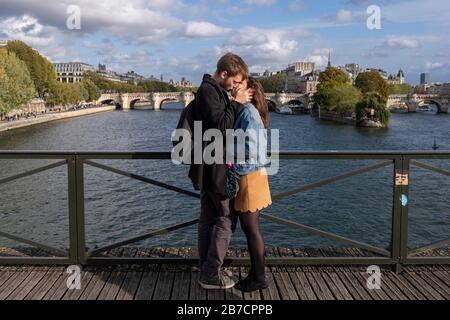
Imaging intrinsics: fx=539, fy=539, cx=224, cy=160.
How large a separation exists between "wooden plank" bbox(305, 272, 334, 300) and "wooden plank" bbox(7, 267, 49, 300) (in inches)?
96.8

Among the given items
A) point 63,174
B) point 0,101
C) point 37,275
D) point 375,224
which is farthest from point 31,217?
point 0,101

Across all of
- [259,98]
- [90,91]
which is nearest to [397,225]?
[259,98]

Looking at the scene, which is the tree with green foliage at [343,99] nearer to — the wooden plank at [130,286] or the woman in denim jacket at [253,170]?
the wooden plank at [130,286]

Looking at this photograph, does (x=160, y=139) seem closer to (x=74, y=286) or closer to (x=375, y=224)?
(x=375, y=224)

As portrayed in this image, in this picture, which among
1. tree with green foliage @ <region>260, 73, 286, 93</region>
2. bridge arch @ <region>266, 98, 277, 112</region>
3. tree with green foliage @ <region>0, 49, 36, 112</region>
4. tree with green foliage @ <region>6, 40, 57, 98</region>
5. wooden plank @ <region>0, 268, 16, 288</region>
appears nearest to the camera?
wooden plank @ <region>0, 268, 16, 288</region>

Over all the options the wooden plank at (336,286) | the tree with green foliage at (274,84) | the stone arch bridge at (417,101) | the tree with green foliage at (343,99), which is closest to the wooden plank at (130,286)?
the wooden plank at (336,286)

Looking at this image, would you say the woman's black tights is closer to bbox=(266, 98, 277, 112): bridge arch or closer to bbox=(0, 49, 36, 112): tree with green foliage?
bbox=(0, 49, 36, 112): tree with green foliage

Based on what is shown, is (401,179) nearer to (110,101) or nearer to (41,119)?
(41,119)

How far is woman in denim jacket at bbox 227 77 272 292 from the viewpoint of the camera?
4.14m

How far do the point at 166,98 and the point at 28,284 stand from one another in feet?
410

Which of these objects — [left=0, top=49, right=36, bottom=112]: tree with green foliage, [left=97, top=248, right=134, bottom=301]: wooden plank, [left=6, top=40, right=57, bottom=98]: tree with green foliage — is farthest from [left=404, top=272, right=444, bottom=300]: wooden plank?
[left=6, top=40, right=57, bottom=98]: tree with green foliage

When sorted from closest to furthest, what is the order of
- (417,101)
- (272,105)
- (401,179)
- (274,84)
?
(401,179)
(417,101)
(272,105)
(274,84)

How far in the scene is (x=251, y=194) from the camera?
14.1 ft

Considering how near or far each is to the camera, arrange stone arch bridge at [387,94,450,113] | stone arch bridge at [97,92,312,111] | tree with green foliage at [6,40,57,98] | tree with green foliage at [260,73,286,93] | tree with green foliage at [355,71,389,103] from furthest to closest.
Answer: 1. tree with green foliage at [260,73,286,93]
2. stone arch bridge at [97,92,312,111]
3. stone arch bridge at [387,94,450,113]
4. tree with green foliage at [355,71,389,103]
5. tree with green foliage at [6,40,57,98]
